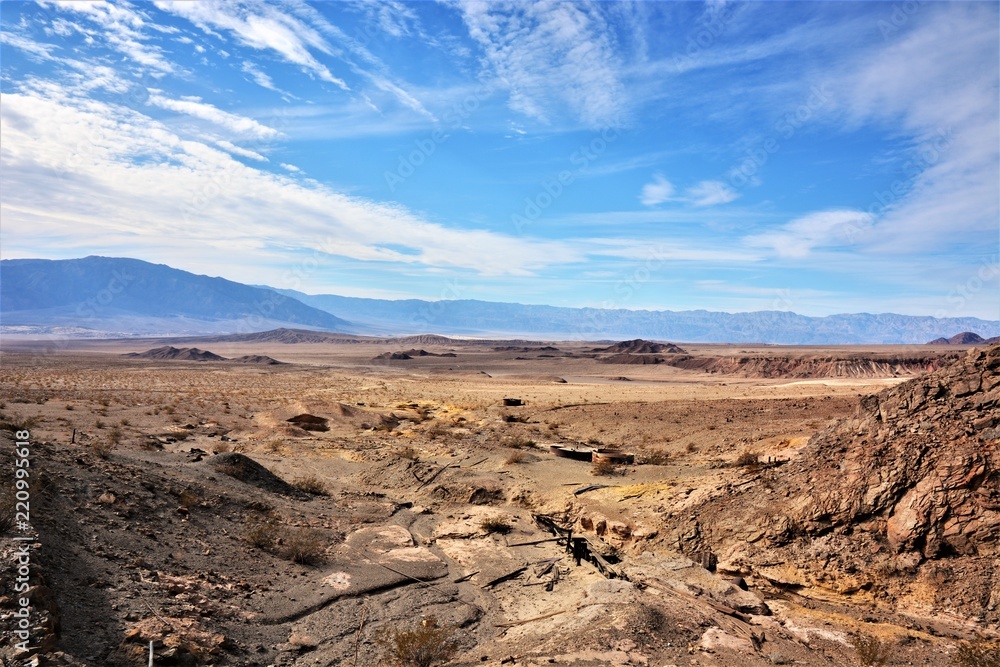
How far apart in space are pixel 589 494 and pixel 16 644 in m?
13.3

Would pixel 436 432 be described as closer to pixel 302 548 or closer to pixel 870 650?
pixel 302 548

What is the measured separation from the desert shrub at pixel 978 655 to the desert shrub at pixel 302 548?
11.1 meters

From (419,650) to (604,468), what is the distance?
37.1ft

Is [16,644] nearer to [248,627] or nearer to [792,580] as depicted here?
[248,627]

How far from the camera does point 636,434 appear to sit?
88.8 feet

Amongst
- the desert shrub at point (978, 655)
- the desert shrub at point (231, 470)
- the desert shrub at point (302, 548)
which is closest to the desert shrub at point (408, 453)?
the desert shrub at point (231, 470)

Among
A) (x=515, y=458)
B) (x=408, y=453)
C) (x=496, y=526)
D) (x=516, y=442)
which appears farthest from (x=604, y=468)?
(x=408, y=453)

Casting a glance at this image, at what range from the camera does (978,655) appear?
7094 millimetres

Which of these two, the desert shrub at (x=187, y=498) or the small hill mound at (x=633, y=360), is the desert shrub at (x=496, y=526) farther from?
the small hill mound at (x=633, y=360)

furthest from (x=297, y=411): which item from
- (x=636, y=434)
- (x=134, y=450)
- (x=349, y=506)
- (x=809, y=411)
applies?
(x=809, y=411)

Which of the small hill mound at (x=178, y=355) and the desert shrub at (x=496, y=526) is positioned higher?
the desert shrub at (x=496, y=526)

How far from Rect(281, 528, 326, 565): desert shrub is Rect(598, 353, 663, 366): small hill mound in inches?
3561

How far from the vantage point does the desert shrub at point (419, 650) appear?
7758 mm

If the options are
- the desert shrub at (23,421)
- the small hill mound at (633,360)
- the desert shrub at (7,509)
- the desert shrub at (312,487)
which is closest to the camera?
the desert shrub at (7,509)
